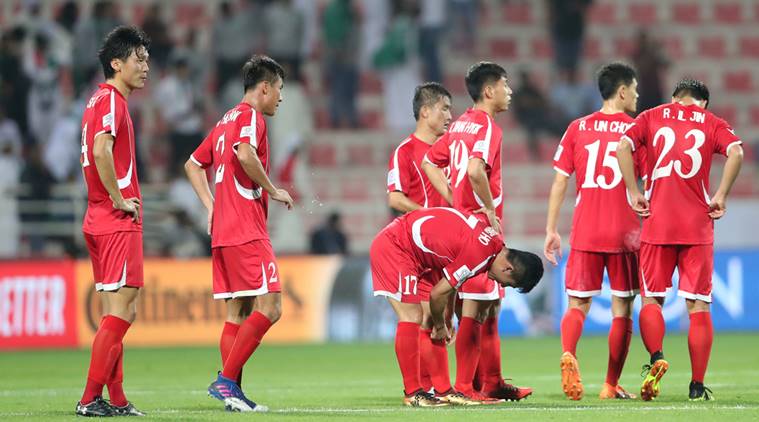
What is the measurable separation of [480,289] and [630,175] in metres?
1.32

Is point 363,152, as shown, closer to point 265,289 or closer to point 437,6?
point 437,6

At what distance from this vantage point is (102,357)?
8.61 m

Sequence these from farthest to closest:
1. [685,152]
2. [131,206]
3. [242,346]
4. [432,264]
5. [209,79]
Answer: [209,79] → [685,152] → [432,264] → [242,346] → [131,206]

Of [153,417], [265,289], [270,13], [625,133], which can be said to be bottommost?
[153,417]

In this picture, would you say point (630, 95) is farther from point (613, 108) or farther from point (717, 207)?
point (717, 207)

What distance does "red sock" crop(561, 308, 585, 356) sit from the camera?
32.4 feet

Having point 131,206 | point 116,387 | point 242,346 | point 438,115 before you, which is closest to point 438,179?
point 438,115

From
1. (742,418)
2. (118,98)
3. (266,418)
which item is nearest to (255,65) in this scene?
(118,98)

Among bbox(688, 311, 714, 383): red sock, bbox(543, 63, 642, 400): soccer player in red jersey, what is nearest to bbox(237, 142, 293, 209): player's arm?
bbox(543, 63, 642, 400): soccer player in red jersey

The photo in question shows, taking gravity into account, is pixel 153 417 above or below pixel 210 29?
below

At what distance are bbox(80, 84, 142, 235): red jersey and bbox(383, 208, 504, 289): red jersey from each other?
73.9 inches

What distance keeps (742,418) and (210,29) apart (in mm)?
17246

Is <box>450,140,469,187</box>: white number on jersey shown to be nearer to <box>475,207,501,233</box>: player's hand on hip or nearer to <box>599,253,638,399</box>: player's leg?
<box>475,207,501,233</box>: player's hand on hip

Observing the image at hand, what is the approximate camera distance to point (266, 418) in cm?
850
